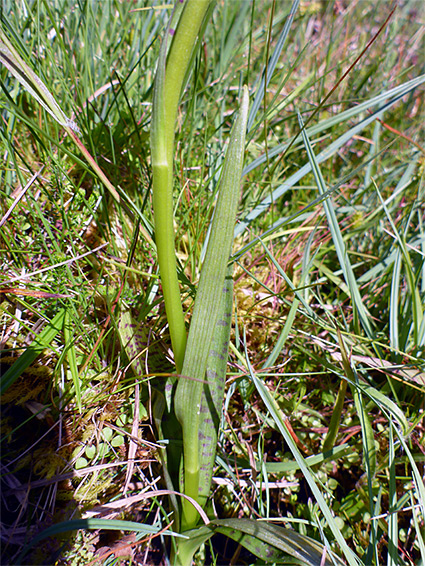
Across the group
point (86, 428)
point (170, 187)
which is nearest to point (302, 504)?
point (86, 428)

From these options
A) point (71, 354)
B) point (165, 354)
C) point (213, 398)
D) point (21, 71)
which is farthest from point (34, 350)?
point (21, 71)

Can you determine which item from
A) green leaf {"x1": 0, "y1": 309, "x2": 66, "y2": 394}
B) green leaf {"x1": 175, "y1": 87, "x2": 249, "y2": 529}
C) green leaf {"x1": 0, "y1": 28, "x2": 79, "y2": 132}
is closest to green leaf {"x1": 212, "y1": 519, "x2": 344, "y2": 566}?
green leaf {"x1": 175, "y1": 87, "x2": 249, "y2": 529}

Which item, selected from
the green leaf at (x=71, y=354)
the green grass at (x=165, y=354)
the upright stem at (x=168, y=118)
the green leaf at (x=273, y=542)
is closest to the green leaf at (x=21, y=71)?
the green grass at (x=165, y=354)

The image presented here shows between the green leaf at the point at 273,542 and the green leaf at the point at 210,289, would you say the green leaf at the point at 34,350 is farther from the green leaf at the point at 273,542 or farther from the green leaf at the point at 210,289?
the green leaf at the point at 273,542

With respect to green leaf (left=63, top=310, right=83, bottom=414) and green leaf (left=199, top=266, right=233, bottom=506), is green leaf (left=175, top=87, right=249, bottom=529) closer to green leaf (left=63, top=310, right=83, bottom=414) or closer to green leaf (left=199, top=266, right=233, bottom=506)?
green leaf (left=199, top=266, right=233, bottom=506)

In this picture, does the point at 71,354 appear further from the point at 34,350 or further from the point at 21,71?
the point at 21,71

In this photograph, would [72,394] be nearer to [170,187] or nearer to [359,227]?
[170,187]
